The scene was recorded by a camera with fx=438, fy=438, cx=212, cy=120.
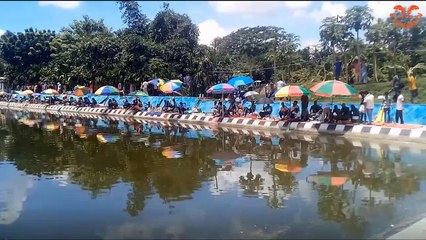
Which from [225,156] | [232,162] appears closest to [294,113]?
[225,156]

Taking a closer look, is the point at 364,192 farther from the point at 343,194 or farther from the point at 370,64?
the point at 370,64

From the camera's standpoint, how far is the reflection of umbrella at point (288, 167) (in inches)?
423

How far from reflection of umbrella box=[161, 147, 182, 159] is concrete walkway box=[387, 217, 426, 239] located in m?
7.65

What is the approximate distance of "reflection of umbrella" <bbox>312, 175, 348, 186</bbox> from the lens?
30.2ft

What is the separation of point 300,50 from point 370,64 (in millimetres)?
13506

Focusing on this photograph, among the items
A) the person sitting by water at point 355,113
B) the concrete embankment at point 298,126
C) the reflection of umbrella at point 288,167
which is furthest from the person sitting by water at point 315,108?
the reflection of umbrella at point 288,167

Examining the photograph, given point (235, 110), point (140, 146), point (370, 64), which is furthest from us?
point (370, 64)

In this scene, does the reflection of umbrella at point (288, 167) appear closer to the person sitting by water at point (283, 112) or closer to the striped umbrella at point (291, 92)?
the striped umbrella at point (291, 92)

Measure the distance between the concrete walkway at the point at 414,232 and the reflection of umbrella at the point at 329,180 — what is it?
276 centimetres

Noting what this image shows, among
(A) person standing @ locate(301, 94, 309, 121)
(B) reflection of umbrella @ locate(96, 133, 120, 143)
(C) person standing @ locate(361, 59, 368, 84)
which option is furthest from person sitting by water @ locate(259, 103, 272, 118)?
(C) person standing @ locate(361, 59, 368, 84)

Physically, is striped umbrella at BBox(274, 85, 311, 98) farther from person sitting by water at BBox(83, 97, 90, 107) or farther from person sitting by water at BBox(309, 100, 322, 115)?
person sitting by water at BBox(83, 97, 90, 107)

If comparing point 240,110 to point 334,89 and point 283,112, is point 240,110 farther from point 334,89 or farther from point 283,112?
point 334,89

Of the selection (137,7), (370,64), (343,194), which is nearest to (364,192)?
(343,194)

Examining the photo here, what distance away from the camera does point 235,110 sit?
931 inches
